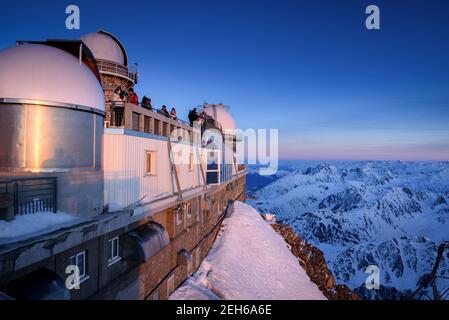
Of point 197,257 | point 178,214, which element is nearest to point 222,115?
point 197,257

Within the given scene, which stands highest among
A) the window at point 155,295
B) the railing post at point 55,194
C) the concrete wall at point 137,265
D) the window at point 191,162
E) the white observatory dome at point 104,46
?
the white observatory dome at point 104,46

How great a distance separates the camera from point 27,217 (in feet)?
19.7

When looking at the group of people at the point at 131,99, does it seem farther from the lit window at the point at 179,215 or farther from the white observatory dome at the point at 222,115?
the white observatory dome at the point at 222,115

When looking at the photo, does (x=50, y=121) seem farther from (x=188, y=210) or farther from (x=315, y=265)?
(x=315, y=265)

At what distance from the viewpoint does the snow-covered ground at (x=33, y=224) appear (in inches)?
213

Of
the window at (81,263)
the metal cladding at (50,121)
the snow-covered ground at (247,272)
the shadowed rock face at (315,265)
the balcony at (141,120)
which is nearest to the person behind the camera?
the metal cladding at (50,121)

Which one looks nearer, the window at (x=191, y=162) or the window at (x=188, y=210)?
the window at (x=188, y=210)

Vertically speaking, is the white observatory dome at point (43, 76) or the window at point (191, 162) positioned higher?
the white observatory dome at point (43, 76)

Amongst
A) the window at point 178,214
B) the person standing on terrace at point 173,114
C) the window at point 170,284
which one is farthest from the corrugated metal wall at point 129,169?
the window at point 170,284

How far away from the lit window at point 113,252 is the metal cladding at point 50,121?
68.3 inches

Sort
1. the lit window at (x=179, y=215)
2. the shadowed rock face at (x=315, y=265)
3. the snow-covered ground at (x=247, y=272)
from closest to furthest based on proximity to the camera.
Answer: the snow-covered ground at (x=247, y=272) → the lit window at (x=179, y=215) → the shadowed rock face at (x=315, y=265)

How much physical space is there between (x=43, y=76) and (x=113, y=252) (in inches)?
226

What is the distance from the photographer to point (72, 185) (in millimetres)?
7035
